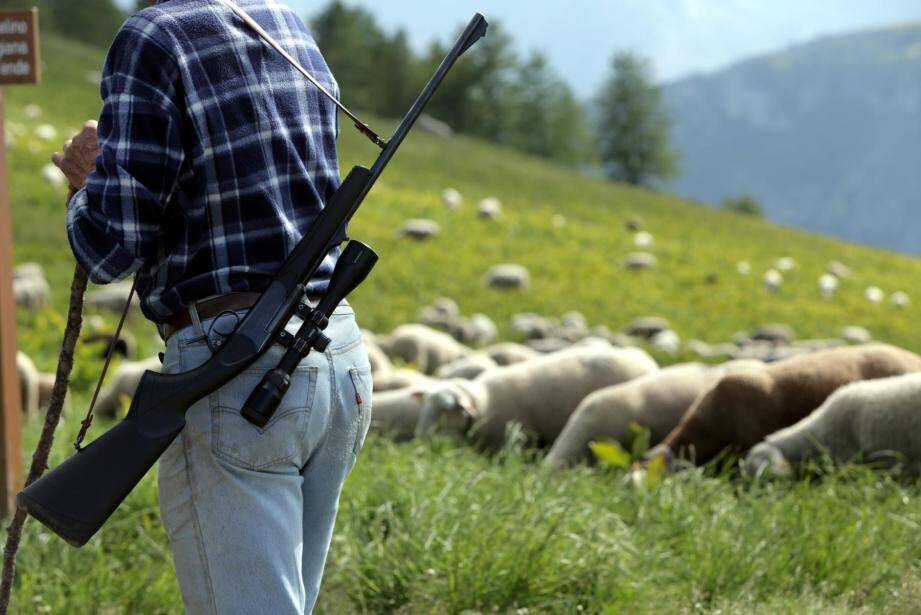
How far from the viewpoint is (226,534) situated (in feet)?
7.75

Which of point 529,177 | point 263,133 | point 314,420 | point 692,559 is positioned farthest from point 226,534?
point 529,177

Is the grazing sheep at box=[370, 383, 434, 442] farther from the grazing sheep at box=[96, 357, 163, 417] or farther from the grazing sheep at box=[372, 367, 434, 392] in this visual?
the grazing sheep at box=[96, 357, 163, 417]

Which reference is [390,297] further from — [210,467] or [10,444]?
[210,467]

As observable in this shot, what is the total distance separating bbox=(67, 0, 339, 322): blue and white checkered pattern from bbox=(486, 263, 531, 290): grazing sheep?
41.8 feet

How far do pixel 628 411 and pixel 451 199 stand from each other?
52.8 ft

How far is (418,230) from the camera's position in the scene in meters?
17.5

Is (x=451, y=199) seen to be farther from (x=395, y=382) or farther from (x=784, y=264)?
(x=395, y=382)

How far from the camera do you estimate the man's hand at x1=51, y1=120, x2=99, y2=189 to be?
8.23 ft

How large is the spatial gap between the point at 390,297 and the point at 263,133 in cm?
1155

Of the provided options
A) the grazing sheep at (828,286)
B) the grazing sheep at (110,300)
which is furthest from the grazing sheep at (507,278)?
the grazing sheep at (828,286)

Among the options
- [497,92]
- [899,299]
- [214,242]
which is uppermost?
[214,242]

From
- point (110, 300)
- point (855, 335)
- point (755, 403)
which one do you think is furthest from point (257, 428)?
point (855, 335)

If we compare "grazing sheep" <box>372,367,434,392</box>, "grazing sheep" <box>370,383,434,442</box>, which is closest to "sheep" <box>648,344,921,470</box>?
Answer: "grazing sheep" <box>370,383,434,442</box>

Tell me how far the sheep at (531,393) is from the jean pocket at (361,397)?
3.81 metres
